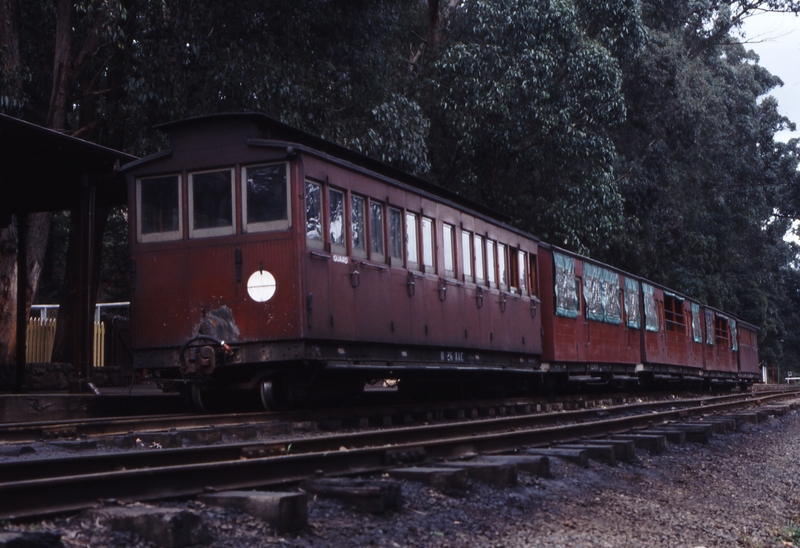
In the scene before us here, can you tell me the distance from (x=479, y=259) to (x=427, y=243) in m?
2.01

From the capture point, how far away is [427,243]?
43.4ft

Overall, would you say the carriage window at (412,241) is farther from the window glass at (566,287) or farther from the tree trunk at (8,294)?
the tree trunk at (8,294)

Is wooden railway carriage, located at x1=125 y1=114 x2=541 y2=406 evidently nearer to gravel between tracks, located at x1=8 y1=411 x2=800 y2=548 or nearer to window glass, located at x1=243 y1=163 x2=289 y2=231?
window glass, located at x1=243 y1=163 x2=289 y2=231

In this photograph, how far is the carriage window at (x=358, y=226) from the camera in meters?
11.4

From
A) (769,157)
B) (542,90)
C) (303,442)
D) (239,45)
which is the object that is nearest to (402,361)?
(303,442)

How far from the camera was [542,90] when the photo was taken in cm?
2498

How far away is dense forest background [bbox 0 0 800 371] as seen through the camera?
18.4 meters

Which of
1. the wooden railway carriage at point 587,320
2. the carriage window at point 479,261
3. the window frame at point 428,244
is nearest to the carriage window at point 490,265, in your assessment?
the carriage window at point 479,261

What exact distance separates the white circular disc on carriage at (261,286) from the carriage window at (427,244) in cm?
310

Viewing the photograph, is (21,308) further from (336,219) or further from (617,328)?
(617,328)

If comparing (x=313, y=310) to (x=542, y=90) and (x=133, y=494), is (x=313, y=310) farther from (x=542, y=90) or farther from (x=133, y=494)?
(x=542, y=90)

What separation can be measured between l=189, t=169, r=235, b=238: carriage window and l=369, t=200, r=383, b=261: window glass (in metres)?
1.79

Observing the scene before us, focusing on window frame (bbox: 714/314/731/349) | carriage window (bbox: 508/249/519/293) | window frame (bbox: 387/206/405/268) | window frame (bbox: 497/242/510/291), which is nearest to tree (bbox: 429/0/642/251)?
window frame (bbox: 714/314/731/349)

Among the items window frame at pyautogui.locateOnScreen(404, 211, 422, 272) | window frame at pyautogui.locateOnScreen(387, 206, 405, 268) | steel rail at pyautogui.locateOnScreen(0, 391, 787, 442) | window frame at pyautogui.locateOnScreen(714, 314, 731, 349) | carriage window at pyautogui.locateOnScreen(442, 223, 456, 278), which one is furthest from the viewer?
window frame at pyautogui.locateOnScreen(714, 314, 731, 349)
